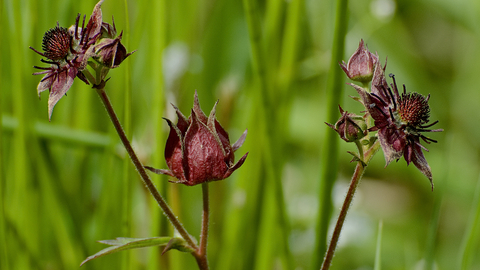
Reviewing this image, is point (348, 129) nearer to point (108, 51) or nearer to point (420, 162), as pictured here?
point (420, 162)

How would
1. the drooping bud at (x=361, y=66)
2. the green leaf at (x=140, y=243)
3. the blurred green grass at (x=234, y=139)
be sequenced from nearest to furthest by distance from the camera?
the green leaf at (x=140, y=243)
the drooping bud at (x=361, y=66)
the blurred green grass at (x=234, y=139)

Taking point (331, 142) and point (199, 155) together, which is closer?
point (199, 155)

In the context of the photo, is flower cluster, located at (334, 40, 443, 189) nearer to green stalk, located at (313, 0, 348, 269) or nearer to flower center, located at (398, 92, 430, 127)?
flower center, located at (398, 92, 430, 127)

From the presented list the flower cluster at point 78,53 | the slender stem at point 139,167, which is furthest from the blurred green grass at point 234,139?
the slender stem at point 139,167

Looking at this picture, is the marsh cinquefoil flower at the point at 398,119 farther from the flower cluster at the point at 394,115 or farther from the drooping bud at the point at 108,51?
the drooping bud at the point at 108,51

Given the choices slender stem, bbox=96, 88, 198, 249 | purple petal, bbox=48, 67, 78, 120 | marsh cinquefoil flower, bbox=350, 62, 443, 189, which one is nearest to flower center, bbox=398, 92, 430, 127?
marsh cinquefoil flower, bbox=350, 62, 443, 189

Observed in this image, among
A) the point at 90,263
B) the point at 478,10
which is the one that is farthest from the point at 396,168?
the point at 90,263

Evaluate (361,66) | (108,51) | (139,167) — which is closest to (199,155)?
(139,167)
